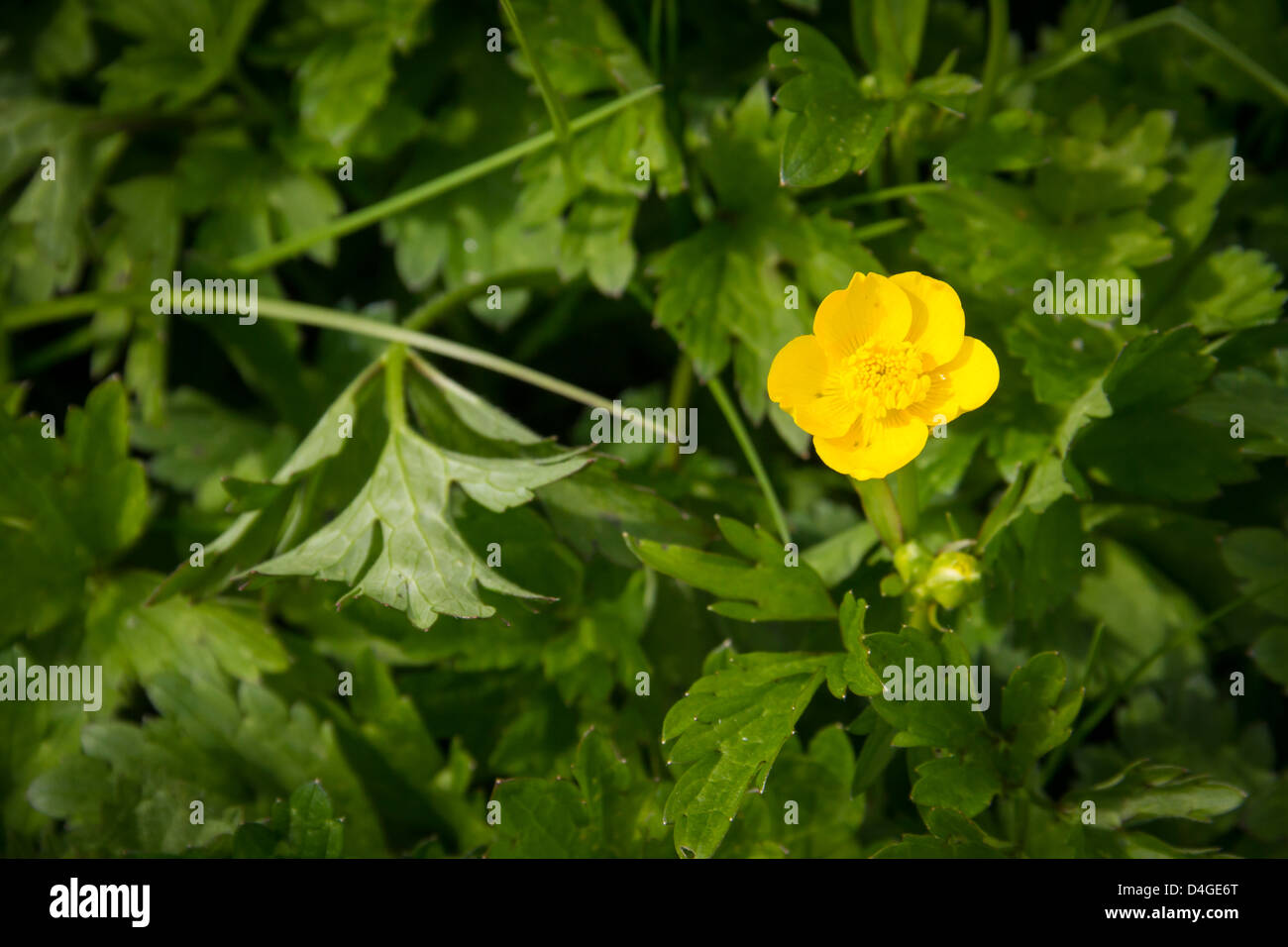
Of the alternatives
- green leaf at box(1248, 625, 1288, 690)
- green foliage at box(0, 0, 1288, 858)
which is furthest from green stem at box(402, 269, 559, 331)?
green leaf at box(1248, 625, 1288, 690)

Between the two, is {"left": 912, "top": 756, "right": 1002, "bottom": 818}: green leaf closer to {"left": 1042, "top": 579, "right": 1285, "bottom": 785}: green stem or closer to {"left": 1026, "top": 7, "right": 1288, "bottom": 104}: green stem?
{"left": 1042, "top": 579, "right": 1285, "bottom": 785}: green stem

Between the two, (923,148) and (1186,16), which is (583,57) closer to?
(923,148)

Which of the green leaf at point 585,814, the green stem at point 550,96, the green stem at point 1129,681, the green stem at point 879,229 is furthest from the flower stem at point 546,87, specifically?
the green stem at point 1129,681

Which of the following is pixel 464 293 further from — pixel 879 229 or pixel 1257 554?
pixel 1257 554

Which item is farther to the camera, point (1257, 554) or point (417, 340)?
point (417, 340)

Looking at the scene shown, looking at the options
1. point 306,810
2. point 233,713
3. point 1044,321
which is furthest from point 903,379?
point 233,713

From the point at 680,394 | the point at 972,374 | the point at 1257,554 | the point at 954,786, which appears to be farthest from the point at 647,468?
the point at 1257,554
